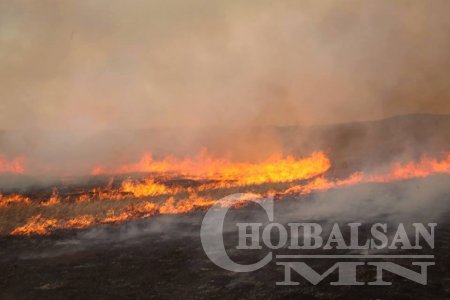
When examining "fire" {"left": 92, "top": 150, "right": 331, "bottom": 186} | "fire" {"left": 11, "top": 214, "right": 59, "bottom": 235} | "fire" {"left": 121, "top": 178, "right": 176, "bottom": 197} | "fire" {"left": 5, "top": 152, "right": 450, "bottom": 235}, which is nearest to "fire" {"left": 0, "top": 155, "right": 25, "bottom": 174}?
"fire" {"left": 92, "top": 150, "right": 331, "bottom": 186}

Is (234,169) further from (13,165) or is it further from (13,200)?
(13,165)

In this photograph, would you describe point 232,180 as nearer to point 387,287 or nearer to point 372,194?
point 372,194

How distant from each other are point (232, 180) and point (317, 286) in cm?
1634

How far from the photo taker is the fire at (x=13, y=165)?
115ft

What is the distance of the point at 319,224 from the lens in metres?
13.1

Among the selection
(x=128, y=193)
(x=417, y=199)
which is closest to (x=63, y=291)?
(x=128, y=193)

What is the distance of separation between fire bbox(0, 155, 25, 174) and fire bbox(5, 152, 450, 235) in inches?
458

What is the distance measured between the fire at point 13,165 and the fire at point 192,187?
38.2 ft

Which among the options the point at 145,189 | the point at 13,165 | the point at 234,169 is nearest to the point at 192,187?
the point at 145,189

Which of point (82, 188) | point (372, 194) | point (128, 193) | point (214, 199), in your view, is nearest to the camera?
point (372, 194)

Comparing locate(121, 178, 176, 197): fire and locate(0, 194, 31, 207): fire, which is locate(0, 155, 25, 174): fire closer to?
locate(0, 194, 31, 207): fire

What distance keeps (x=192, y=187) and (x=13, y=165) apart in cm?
2396

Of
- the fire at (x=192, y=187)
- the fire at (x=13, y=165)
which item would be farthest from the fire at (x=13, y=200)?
the fire at (x=13, y=165)

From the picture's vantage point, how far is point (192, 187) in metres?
23.2
